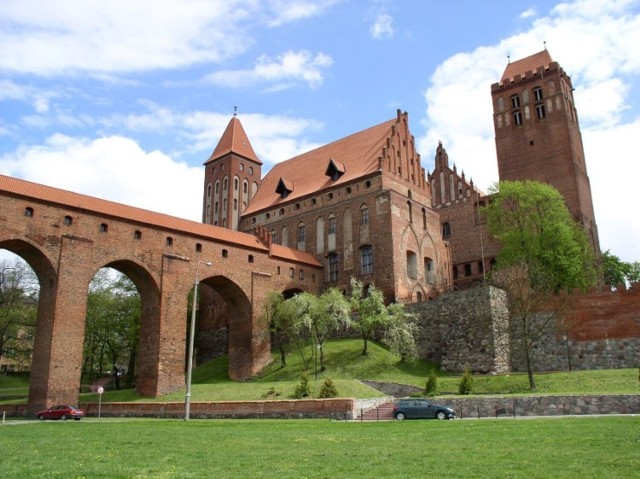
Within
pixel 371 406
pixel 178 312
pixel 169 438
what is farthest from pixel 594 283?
pixel 169 438

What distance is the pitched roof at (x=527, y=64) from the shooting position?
56.5 meters

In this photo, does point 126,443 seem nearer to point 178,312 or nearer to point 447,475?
point 447,475

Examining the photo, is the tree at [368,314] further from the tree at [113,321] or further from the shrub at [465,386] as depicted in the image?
the tree at [113,321]

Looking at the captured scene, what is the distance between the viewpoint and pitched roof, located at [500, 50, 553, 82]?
185 feet

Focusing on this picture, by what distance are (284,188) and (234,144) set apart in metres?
8.38

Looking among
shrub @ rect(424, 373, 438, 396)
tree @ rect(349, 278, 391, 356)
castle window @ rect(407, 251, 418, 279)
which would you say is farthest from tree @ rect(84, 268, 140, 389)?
shrub @ rect(424, 373, 438, 396)

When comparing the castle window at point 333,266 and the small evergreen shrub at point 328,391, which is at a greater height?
the castle window at point 333,266

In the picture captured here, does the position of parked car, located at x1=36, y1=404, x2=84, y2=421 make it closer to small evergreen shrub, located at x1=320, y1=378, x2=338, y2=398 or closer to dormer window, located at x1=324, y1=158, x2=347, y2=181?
small evergreen shrub, located at x1=320, y1=378, x2=338, y2=398

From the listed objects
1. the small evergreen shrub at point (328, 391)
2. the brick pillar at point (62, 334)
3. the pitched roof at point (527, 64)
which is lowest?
the small evergreen shrub at point (328, 391)

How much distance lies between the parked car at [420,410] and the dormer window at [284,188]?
31.8 meters

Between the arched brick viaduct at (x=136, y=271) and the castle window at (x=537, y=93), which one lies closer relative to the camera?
the arched brick viaduct at (x=136, y=271)

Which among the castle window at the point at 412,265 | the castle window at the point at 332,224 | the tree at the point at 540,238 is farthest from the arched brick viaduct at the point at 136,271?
the tree at the point at 540,238

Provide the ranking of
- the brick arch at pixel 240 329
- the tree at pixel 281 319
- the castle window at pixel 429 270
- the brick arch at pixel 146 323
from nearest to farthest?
1. the brick arch at pixel 146 323
2. the tree at pixel 281 319
3. the brick arch at pixel 240 329
4. the castle window at pixel 429 270

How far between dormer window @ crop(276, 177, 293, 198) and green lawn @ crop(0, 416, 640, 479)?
118 ft
